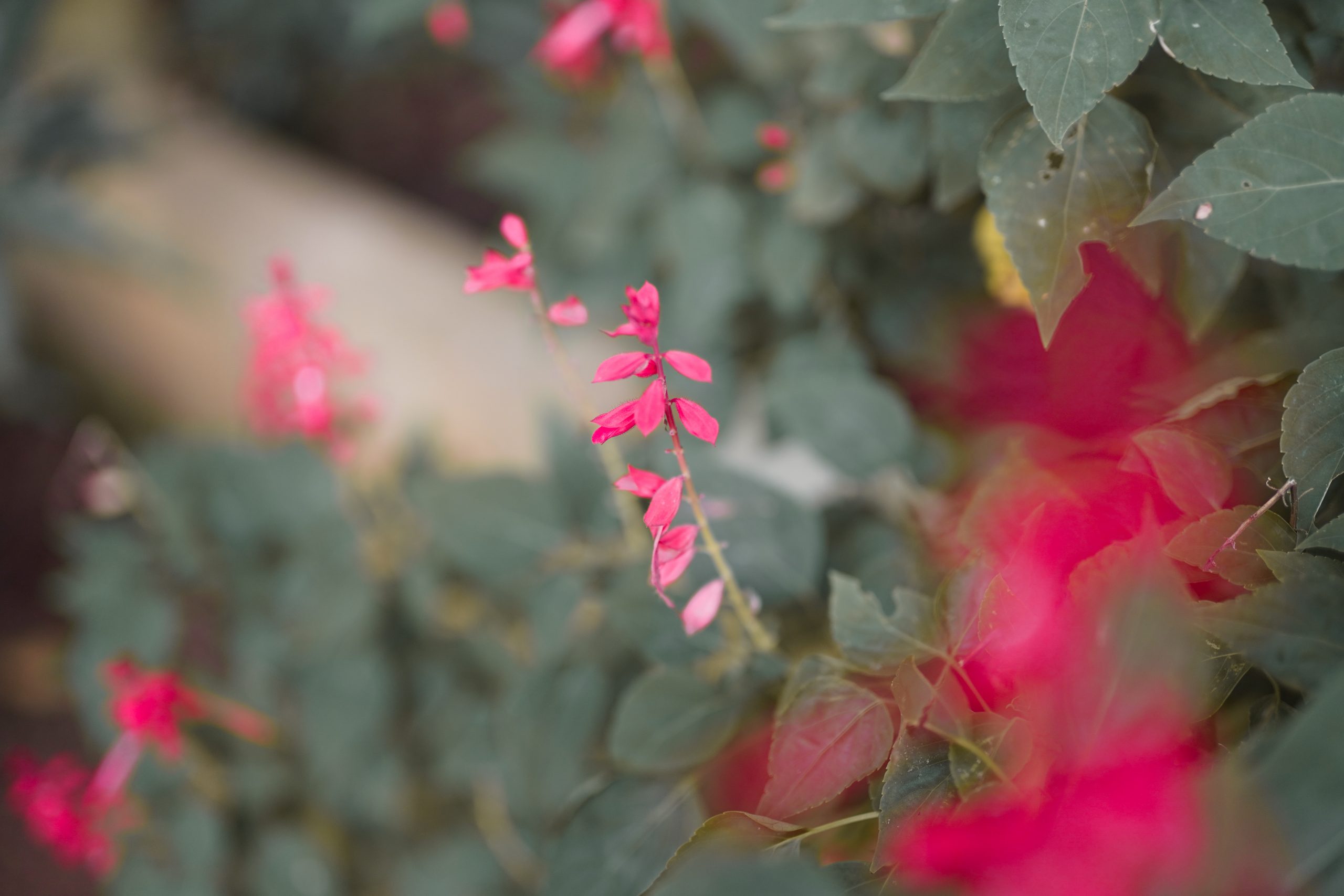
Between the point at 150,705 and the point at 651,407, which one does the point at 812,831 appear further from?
the point at 150,705

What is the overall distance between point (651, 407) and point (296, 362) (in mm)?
491

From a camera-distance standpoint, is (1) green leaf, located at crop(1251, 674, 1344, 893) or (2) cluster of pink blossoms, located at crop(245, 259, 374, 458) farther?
(2) cluster of pink blossoms, located at crop(245, 259, 374, 458)

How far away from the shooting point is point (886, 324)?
2.68ft

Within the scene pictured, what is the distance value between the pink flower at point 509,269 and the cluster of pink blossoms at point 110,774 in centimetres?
53

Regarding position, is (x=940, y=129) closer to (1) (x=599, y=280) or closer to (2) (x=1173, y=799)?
(2) (x=1173, y=799)

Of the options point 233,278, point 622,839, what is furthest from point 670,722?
point 233,278

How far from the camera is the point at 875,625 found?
1.41ft

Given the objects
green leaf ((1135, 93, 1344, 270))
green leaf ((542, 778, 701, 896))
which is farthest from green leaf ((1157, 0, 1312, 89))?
green leaf ((542, 778, 701, 896))

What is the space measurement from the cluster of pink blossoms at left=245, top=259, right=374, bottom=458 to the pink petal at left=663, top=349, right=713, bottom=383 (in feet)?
1.35

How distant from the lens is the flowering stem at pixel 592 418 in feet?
1.49

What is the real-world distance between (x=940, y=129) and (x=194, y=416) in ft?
4.85

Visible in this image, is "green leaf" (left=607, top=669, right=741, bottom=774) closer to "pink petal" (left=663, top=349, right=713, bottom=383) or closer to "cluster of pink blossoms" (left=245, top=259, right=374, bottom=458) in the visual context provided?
"pink petal" (left=663, top=349, right=713, bottom=383)

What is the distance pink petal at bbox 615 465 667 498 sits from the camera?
0.40 meters

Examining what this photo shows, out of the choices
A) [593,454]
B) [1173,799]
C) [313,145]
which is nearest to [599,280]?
[593,454]
